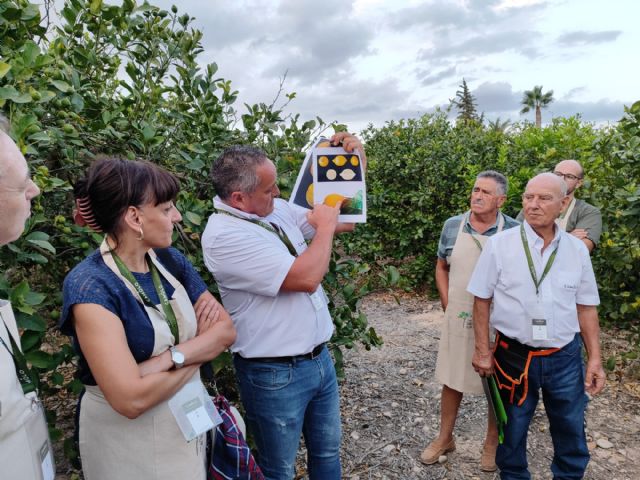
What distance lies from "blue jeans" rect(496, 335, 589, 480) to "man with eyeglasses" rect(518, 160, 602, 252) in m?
1.40

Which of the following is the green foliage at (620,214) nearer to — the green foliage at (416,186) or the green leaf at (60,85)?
the green foliage at (416,186)

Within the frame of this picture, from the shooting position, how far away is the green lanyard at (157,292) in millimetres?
1632

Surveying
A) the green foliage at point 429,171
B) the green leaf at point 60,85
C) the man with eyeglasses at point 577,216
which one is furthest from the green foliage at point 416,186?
the green leaf at point 60,85

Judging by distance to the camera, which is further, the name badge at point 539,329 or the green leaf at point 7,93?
the name badge at point 539,329

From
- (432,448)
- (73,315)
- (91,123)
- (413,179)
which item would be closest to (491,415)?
(432,448)

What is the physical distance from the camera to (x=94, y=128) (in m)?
2.39

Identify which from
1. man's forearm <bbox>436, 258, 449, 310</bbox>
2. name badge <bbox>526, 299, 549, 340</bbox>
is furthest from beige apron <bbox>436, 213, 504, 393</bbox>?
name badge <bbox>526, 299, 549, 340</bbox>

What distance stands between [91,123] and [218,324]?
1281 mm

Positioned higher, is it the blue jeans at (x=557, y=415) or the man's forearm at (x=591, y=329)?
the man's forearm at (x=591, y=329)

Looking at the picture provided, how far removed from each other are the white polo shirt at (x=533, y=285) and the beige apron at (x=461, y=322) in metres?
0.41

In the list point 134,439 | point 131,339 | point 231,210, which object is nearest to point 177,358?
point 131,339

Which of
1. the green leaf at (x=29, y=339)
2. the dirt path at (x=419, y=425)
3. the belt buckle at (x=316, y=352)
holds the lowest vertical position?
the dirt path at (x=419, y=425)

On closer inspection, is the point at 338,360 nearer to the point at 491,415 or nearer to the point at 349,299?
the point at 349,299

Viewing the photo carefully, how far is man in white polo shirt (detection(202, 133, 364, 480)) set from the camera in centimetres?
202
